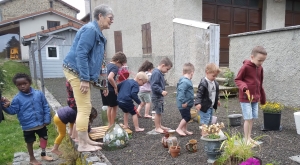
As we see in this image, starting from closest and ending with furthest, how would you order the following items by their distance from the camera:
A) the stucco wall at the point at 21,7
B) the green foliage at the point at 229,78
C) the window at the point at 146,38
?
the green foliage at the point at 229,78 < the window at the point at 146,38 < the stucco wall at the point at 21,7

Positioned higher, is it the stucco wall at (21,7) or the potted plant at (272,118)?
the stucco wall at (21,7)

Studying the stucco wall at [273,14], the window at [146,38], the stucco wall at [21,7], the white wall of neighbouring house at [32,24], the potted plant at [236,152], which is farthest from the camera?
the stucco wall at [21,7]

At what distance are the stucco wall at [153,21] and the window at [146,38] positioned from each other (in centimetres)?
25

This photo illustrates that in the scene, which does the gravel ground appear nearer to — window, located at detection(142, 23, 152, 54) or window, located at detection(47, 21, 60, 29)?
window, located at detection(142, 23, 152, 54)

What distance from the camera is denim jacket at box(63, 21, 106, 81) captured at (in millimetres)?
3041

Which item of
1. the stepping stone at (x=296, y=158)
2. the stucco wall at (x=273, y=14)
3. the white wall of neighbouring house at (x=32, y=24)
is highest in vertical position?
the white wall of neighbouring house at (x=32, y=24)

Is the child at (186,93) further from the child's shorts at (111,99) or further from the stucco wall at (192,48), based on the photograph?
the stucco wall at (192,48)

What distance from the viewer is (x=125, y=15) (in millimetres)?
14266

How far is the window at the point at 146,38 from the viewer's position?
1185 centimetres

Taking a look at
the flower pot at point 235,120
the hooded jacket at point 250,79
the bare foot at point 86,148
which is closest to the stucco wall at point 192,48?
the flower pot at point 235,120

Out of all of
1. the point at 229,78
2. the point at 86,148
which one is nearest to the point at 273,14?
the point at 229,78

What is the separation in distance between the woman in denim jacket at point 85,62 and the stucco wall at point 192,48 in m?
5.02

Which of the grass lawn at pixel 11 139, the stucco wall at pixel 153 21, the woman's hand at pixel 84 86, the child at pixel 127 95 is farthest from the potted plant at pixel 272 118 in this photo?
the stucco wall at pixel 153 21

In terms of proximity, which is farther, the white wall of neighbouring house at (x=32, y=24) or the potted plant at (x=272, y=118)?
the white wall of neighbouring house at (x=32, y=24)
